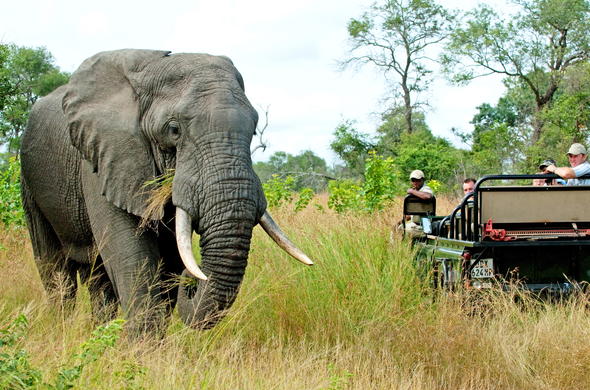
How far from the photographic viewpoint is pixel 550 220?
7121 millimetres

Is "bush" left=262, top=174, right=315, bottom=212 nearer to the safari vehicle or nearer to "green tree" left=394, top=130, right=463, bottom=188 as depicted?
the safari vehicle

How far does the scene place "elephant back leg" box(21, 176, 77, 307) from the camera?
7332 mm

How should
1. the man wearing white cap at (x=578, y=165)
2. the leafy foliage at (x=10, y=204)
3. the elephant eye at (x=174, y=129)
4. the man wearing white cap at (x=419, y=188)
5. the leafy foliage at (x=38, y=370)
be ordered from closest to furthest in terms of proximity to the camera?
the leafy foliage at (x=38, y=370) → the elephant eye at (x=174, y=129) → the man wearing white cap at (x=578, y=165) → the man wearing white cap at (x=419, y=188) → the leafy foliage at (x=10, y=204)

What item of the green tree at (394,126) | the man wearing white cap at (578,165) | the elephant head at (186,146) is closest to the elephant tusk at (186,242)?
the elephant head at (186,146)

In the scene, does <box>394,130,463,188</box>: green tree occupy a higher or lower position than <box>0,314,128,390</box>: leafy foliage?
higher

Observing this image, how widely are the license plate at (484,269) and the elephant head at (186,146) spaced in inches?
81.4

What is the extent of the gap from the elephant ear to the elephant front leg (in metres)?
0.18

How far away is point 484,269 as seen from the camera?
22.4ft

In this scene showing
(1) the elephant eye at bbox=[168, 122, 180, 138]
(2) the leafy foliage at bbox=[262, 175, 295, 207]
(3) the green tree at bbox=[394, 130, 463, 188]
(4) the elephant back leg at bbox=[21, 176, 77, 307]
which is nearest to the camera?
(1) the elephant eye at bbox=[168, 122, 180, 138]

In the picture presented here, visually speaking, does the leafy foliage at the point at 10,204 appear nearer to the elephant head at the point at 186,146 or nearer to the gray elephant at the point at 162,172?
the gray elephant at the point at 162,172

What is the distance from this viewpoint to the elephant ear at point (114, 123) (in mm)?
5484

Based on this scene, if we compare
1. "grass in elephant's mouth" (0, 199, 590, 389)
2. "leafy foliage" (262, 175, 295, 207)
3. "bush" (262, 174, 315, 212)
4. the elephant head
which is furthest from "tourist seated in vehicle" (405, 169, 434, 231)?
"leafy foliage" (262, 175, 295, 207)

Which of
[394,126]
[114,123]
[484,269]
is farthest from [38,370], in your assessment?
[394,126]

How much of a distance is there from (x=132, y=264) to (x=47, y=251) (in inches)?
88.1
